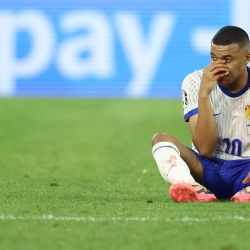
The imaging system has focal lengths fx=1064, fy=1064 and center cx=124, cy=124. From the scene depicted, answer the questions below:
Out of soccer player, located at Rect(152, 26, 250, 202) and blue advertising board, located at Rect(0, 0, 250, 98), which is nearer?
soccer player, located at Rect(152, 26, 250, 202)

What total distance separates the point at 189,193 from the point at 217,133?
0.60 metres

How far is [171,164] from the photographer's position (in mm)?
8039

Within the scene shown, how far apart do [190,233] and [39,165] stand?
6238 mm

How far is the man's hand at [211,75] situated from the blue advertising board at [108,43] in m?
14.5

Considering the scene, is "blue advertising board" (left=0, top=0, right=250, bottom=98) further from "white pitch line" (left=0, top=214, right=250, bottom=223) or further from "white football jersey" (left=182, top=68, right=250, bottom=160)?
"white pitch line" (left=0, top=214, right=250, bottom=223)

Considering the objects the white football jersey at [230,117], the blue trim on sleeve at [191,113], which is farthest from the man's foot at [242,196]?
the blue trim on sleeve at [191,113]

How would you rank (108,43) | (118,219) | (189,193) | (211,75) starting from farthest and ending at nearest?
(108,43), (211,75), (189,193), (118,219)

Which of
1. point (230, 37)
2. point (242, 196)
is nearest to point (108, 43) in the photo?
point (230, 37)

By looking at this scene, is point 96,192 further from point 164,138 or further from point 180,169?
point 180,169

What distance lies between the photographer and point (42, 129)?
17719mm

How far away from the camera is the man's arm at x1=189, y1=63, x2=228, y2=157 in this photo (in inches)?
316

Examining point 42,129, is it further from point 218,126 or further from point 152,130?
point 218,126

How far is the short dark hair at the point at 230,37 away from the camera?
808 centimetres

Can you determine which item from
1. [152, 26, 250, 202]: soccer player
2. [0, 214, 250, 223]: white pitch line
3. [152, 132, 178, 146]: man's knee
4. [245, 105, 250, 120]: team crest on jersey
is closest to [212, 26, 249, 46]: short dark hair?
[152, 26, 250, 202]: soccer player
